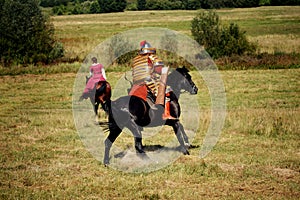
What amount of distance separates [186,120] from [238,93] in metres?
8.14

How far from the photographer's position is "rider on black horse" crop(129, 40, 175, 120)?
10.1 meters

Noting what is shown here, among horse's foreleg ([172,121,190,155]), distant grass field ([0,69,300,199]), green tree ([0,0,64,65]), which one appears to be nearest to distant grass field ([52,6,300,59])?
green tree ([0,0,64,65])

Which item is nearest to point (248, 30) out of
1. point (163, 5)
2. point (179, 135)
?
point (163, 5)

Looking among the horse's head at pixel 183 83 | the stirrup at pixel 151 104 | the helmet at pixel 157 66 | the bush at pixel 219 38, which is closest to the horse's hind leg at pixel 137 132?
the stirrup at pixel 151 104

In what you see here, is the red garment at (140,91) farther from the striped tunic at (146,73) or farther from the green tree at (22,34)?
the green tree at (22,34)

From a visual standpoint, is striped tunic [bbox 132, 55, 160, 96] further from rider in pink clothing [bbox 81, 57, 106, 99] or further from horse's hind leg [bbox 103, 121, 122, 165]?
rider in pink clothing [bbox 81, 57, 106, 99]

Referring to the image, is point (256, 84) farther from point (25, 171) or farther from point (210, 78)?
point (25, 171)

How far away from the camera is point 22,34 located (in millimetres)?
32656

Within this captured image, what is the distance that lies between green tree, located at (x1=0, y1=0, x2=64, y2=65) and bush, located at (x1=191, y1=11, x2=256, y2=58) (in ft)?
37.6

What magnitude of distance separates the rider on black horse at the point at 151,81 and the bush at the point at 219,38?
2383 cm

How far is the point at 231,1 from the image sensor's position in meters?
111

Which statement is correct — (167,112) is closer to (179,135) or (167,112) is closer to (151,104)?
(151,104)

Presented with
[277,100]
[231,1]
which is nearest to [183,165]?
[277,100]

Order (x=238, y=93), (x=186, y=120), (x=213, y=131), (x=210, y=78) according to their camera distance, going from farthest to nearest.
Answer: (x=210, y=78), (x=238, y=93), (x=186, y=120), (x=213, y=131)
